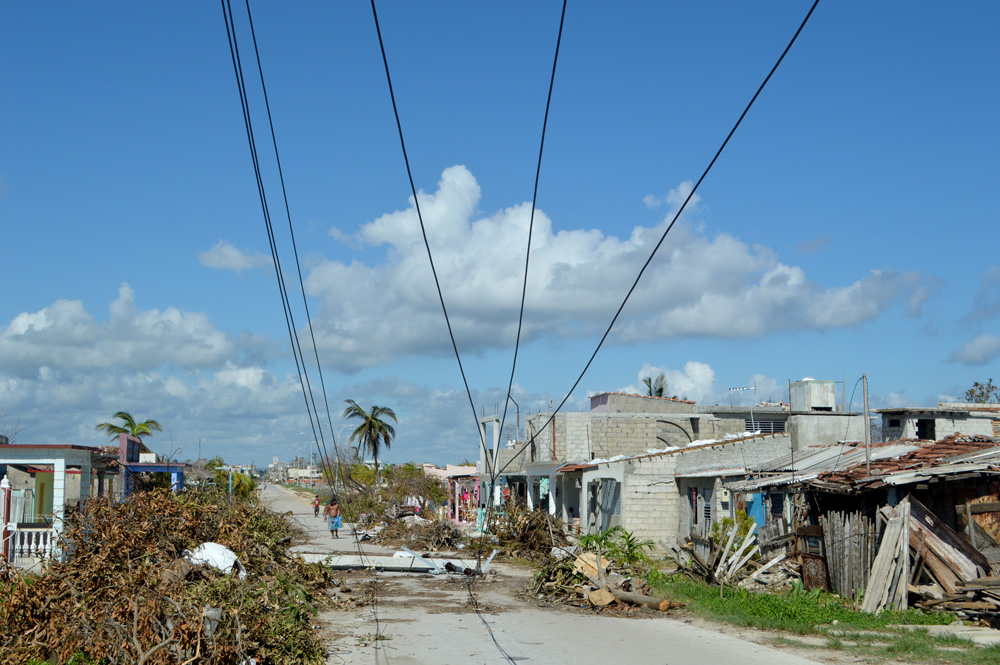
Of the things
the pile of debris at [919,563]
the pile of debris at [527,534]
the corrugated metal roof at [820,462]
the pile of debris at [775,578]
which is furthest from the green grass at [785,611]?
the pile of debris at [527,534]

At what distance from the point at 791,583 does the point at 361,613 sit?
8.68 metres

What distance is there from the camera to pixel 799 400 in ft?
117

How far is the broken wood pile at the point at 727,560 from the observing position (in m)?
19.2

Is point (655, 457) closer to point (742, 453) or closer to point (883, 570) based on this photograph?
point (742, 453)

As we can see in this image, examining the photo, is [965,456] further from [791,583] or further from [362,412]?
[362,412]

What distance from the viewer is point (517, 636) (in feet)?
48.9

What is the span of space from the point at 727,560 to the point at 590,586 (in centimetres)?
318

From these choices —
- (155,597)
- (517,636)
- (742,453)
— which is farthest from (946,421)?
(155,597)

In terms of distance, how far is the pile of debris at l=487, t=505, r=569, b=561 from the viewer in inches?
1124

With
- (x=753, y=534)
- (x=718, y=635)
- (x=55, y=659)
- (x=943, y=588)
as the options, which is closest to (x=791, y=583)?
(x=753, y=534)

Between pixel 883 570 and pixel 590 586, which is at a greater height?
pixel 883 570

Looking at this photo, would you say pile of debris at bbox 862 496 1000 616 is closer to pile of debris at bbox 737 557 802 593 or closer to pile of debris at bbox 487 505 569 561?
pile of debris at bbox 737 557 802 593

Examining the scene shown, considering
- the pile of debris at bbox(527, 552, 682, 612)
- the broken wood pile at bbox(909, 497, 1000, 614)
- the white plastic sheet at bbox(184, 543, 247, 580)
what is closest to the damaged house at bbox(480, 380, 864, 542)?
the pile of debris at bbox(527, 552, 682, 612)

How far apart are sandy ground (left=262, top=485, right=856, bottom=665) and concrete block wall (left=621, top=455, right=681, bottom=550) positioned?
8.43 meters
